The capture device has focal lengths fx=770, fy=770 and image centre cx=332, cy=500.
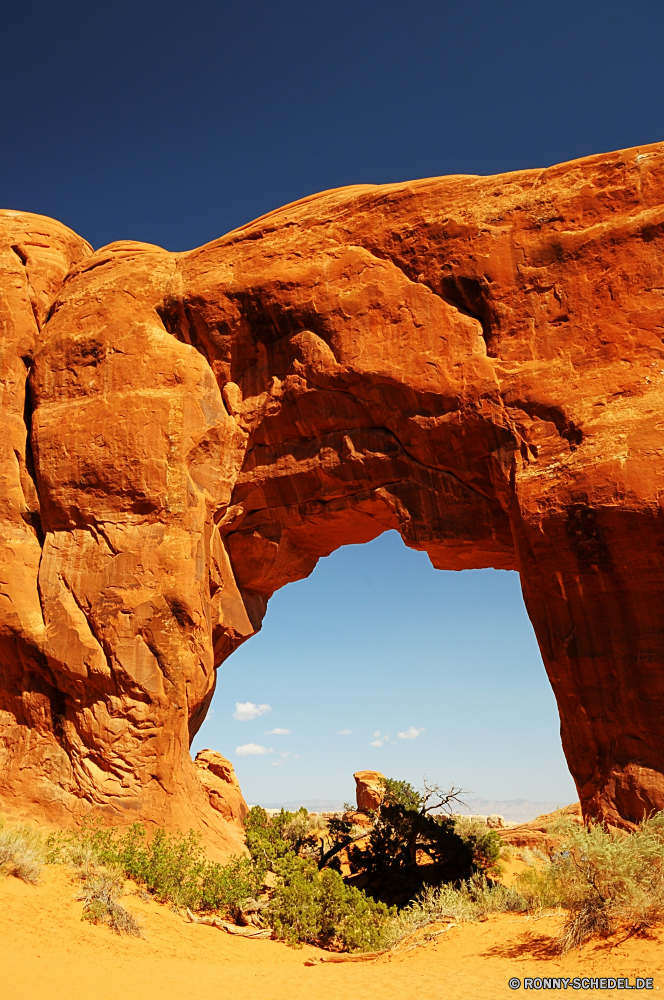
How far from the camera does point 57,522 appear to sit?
1418 cm

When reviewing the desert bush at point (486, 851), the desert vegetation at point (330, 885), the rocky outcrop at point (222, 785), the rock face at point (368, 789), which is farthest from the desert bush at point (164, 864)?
the rock face at point (368, 789)

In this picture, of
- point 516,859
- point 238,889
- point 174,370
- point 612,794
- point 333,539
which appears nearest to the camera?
point 612,794

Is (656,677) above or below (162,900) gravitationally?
above

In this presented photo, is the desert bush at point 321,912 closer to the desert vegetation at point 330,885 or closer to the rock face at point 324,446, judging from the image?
the desert vegetation at point 330,885

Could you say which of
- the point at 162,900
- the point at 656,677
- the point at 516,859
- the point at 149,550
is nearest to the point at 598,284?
the point at 656,677

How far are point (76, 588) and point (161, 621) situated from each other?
67.1 inches

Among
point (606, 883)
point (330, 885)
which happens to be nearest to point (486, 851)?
point (330, 885)

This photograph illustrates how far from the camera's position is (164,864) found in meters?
11.4

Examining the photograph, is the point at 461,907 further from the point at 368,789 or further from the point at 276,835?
the point at 368,789

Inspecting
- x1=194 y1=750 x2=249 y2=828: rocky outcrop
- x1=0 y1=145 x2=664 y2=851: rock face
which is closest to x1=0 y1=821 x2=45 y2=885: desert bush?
x1=0 y1=145 x2=664 y2=851: rock face

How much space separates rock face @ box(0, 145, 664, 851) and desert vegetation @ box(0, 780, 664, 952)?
914mm

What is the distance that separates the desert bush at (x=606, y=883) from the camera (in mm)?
8234

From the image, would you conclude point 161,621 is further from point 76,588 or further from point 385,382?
point 385,382

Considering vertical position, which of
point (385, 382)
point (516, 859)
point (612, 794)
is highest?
point (385, 382)
